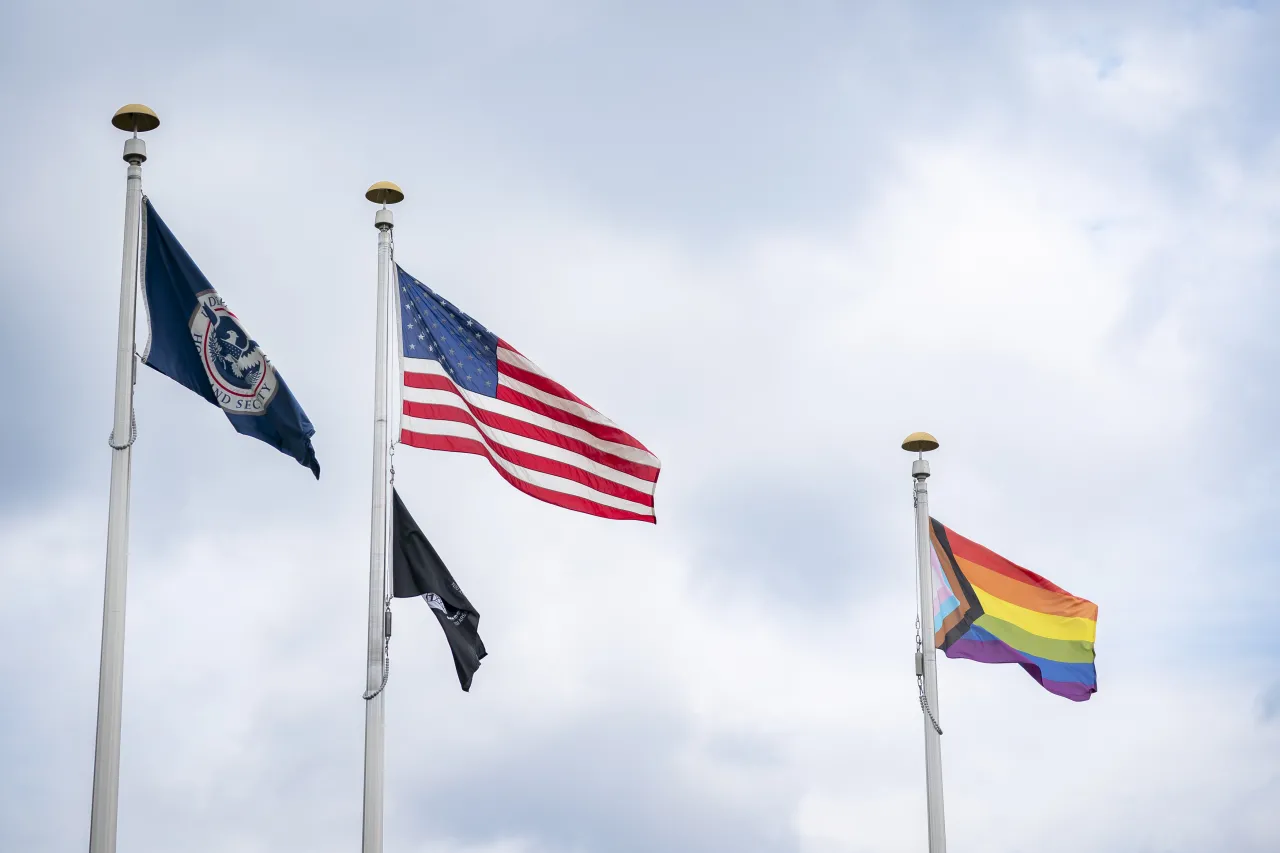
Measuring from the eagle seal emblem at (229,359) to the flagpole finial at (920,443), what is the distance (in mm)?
10786

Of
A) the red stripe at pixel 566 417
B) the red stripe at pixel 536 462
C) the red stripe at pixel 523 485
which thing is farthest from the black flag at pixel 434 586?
the red stripe at pixel 566 417

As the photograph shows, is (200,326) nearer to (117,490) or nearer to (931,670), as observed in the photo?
(117,490)

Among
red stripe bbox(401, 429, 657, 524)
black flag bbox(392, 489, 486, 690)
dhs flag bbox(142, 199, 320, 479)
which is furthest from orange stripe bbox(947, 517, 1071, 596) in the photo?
dhs flag bbox(142, 199, 320, 479)

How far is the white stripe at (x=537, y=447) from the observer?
2083cm

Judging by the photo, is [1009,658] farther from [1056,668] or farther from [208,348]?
[208,348]

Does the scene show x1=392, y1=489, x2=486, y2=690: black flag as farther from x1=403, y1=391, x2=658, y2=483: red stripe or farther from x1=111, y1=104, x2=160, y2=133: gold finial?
x1=111, y1=104, x2=160, y2=133: gold finial

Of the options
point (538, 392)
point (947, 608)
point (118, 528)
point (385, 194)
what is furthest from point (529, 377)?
point (947, 608)

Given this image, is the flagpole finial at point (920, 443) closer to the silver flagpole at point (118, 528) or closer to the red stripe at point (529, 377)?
the red stripe at point (529, 377)

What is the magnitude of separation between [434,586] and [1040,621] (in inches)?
415

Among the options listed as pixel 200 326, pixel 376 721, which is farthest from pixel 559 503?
pixel 200 326

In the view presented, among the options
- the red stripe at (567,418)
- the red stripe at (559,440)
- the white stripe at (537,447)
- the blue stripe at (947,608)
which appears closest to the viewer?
the white stripe at (537,447)

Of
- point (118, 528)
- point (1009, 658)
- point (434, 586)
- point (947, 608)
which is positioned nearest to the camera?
point (118, 528)

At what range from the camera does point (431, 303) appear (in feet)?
70.9

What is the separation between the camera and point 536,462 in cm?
2178
